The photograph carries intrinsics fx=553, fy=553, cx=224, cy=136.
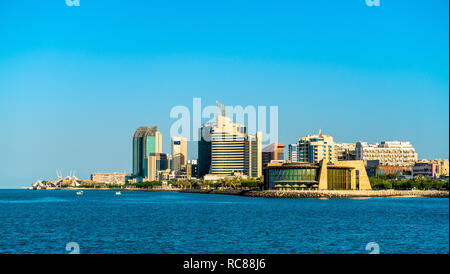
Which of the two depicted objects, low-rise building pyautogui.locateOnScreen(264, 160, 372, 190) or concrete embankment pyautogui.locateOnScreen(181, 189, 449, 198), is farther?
low-rise building pyautogui.locateOnScreen(264, 160, 372, 190)

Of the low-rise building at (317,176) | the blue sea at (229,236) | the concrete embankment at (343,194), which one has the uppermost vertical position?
the low-rise building at (317,176)

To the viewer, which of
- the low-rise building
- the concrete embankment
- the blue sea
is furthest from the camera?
the low-rise building

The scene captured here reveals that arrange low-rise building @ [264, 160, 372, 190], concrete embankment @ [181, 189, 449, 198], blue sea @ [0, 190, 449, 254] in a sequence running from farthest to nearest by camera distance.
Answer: low-rise building @ [264, 160, 372, 190] < concrete embankment @ [181, 189, 449, 198] < blue sea @ [0, 190, 449, 254]

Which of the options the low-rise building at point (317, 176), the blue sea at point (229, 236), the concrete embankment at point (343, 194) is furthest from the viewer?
the low-rise building at point (317, 176)

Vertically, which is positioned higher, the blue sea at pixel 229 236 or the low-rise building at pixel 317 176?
the low-rise building at pixel 317 176

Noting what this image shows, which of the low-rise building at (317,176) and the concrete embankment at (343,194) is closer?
the concrete embankment at (343,194)

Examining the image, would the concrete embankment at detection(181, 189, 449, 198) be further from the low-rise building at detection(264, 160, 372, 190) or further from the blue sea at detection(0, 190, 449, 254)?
the blue sea at detection(0, 190, 449, 254)

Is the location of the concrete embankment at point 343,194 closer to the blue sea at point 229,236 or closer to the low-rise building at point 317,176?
the low-rise building at point 317,176

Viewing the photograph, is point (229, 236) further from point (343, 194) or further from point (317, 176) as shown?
point (317, 176)

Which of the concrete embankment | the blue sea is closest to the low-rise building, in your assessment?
the concrete embankment

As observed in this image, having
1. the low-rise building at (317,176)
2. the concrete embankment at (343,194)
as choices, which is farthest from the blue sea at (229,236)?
the low-rise building at (317,176)

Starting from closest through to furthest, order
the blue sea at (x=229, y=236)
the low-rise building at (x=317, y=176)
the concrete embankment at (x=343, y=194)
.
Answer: the blue sea at (x=229, y=236) < the concrete embankment at (x=343, y=194) < the low-rise building at (x=317, y=176)
